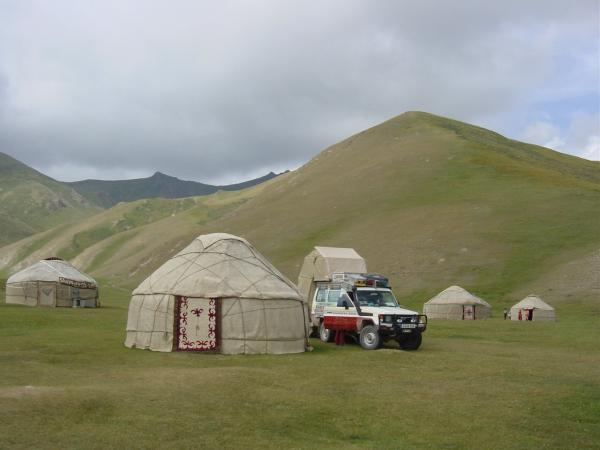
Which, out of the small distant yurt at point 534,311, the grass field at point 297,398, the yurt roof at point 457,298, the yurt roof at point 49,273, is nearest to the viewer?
the grass field at point 297,398

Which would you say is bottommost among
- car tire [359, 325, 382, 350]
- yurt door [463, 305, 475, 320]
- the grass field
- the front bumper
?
yurt door [463, 305, 475, 320]

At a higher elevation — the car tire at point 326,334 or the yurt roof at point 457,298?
the yurt roof at point 457,298

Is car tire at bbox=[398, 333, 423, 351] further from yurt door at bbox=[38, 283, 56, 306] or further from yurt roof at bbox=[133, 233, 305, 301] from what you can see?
yurt door at bbox=[38, 283, 56, 306]

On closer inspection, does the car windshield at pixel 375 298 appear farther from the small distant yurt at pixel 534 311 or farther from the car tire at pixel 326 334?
the small distant yurt at pixel 534 311

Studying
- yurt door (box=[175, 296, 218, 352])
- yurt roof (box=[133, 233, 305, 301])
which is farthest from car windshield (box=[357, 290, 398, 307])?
yurt door (box=[175, 296, 218, 352])

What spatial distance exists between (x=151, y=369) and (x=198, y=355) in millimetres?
3018

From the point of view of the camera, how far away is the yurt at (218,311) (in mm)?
20206

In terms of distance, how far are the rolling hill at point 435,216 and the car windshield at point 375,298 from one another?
26.4m

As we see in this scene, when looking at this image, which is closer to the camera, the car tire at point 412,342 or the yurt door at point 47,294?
the car tire at point 412,342

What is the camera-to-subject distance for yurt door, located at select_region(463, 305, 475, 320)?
141 feet

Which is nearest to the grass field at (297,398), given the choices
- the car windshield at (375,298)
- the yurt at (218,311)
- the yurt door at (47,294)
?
the yurt at (218,311)

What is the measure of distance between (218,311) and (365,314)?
5084mm

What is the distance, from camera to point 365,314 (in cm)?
2239

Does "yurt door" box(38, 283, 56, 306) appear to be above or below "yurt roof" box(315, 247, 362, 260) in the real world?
below
